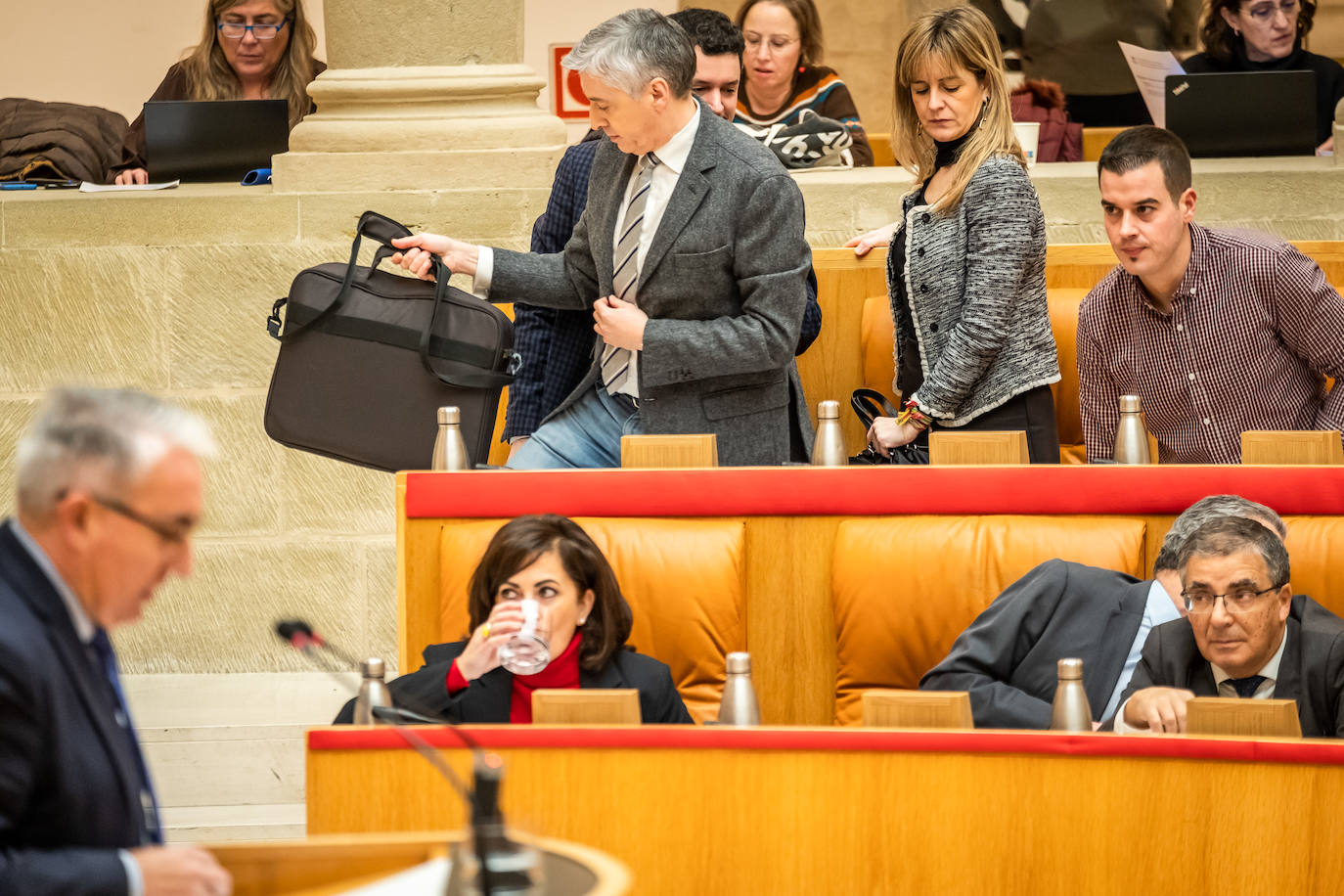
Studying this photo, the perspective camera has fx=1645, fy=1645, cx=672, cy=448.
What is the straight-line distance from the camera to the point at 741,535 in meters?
2.80

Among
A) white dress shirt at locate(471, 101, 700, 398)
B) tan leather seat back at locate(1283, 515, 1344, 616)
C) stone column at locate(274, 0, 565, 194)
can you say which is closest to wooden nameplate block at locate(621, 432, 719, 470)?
white dress shirt at locate(471, 101, 700, 398)

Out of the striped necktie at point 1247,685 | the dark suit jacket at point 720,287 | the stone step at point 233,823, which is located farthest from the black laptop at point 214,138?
the striped necktie at point 1247,685

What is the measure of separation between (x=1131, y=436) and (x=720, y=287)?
772mm

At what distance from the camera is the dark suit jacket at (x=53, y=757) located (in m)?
1.34

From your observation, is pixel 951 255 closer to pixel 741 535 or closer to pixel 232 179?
pixel 741 535

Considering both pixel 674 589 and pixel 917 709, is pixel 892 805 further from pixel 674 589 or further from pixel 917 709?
pixel 674 589

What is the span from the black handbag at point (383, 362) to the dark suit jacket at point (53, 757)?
5.31ft

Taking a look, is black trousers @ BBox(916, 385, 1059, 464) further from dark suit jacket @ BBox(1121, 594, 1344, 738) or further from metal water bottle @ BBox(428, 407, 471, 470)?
metal water bottle @ BBox(428, 407, 471, 470)

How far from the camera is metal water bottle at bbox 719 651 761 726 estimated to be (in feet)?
6.93

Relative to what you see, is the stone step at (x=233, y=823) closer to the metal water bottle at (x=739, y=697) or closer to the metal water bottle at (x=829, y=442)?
the metal water bottle at (x=829, y=442)

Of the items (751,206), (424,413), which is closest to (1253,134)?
(751,206)

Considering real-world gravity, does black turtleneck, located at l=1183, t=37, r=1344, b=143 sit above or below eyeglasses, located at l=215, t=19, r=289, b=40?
above

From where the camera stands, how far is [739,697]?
6.95ft

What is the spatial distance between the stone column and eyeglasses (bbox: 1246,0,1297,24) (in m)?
2.48
